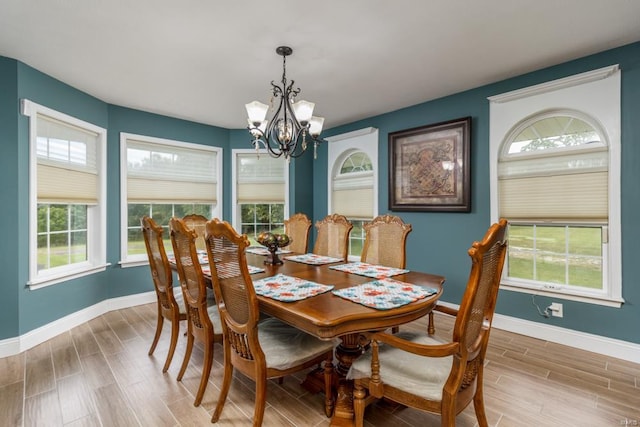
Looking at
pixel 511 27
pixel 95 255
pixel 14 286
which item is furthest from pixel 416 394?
pixel 95 255

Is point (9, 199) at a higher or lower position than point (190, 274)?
higher

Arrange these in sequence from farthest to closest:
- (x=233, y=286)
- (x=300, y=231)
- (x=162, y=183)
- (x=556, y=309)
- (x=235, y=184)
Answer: (x=235, y=184)
(x=162, y=183)
(x=300, y=231)
(x=556, y=309)
(x=233, y=286)

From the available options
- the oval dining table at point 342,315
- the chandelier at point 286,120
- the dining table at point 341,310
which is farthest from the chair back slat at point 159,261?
the chandelier at point 286,120

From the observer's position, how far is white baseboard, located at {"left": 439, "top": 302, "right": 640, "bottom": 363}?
2586 mm

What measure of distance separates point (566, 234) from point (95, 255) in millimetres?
5133

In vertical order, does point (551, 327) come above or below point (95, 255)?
below

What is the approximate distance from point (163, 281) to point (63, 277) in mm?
1560

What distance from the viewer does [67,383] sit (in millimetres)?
2242

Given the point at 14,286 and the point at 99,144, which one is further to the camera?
the point at 99,144

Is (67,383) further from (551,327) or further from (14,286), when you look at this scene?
(551,327)

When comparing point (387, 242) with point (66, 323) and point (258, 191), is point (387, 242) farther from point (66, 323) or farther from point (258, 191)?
point (66, 323)

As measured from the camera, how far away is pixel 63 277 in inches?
126

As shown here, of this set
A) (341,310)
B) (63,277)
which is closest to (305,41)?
(341,310)

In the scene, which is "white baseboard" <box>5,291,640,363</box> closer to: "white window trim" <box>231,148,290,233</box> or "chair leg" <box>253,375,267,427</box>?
"white window trim" <box>231,148,290,233</box>
